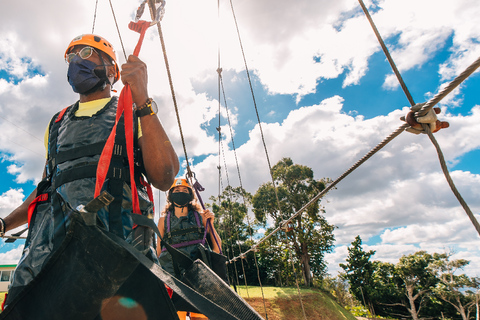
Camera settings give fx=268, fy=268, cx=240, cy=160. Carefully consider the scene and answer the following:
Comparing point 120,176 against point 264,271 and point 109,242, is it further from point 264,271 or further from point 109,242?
point 264,271

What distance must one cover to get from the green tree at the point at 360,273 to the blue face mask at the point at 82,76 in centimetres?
3635

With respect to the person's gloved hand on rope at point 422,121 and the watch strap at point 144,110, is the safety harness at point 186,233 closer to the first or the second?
the watch strap at point 144,110

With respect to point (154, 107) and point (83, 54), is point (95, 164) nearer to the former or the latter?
point (154, 107)

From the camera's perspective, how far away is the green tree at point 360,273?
1228 inches

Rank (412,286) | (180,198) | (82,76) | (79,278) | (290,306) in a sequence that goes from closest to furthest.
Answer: (79,278) → (82,76) → (180,198) → (290,306) → (412,286)

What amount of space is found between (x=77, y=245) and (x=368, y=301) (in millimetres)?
37749

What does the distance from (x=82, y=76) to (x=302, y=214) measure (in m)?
23.1

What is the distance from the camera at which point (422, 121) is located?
39.6 inches

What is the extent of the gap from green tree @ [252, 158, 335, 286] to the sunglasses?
69.9ft

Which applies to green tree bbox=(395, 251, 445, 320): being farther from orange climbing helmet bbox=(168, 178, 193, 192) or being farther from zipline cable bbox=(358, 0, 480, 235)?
zipline cable bbox=(358, 0, 480, 235)

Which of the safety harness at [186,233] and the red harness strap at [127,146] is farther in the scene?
the safety harness at [186,233]

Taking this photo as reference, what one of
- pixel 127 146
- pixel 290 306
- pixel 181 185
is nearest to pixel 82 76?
pixel 127 146

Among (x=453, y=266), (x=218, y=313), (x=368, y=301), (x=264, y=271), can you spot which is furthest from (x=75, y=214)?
(x=453, y=266)

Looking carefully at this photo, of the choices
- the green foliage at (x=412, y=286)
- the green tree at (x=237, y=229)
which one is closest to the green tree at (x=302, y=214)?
the green tree at (x=237, y=229)
